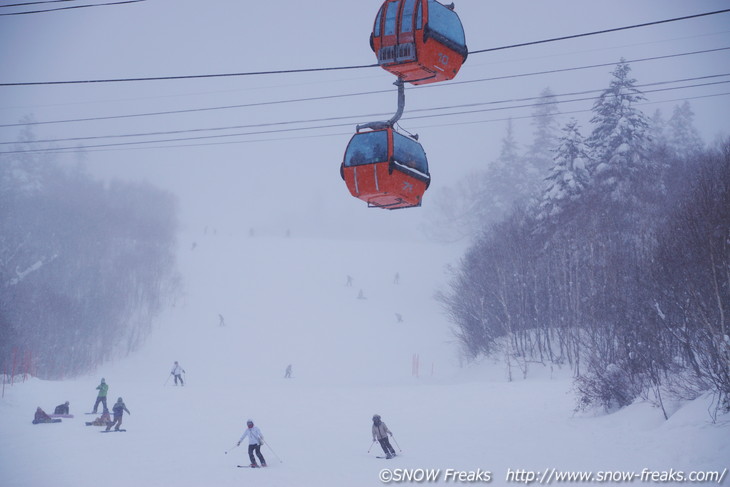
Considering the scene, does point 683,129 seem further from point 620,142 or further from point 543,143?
point 620,142

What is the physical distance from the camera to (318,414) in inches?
957

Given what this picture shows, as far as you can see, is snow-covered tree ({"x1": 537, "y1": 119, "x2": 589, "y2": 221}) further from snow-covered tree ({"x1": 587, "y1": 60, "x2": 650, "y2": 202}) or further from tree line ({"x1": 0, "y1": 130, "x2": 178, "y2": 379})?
tree line ({"x1": 0, "y1": 130, "x2": 178, "y2": 379})

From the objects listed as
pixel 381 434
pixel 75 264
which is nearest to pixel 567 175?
pixel 381 434

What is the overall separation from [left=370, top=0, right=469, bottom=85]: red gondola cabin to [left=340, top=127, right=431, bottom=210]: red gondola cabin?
113cm

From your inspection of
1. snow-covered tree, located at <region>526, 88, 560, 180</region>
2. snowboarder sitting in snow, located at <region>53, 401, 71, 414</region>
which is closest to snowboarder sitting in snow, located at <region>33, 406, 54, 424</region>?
snowboarder sitting in snow, located at <region>53, 401, 71, 414</region>

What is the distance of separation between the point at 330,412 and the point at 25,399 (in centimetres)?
1464

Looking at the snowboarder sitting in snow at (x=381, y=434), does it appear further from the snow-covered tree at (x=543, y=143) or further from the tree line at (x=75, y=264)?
the snow-covered tree at (x=543, y=143)

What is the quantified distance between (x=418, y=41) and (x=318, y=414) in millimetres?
19178

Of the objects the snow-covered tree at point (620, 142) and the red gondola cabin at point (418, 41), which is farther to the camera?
the snow-covered tree at point (620, 142)

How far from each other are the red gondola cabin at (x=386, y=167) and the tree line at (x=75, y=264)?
39056 mm

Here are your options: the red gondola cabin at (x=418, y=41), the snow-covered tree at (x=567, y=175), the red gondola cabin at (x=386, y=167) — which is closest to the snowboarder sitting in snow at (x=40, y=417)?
the red gondola cabin at (x=386, y=167)

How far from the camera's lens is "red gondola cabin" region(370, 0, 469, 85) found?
29.1 ft

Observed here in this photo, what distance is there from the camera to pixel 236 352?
159 feet

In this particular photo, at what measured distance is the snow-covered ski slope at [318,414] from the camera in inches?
559
